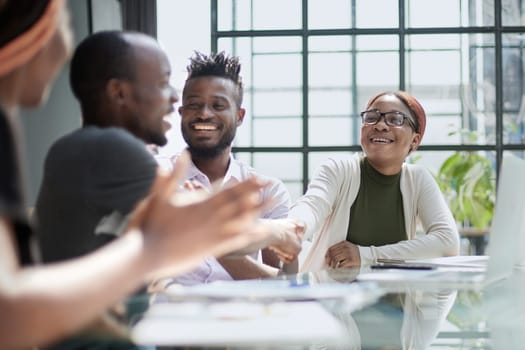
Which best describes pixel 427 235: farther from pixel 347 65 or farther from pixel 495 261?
pixel 347 65

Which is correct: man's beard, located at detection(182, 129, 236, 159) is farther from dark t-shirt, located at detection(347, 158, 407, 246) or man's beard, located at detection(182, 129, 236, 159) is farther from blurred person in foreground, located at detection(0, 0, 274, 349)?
blurred person in foreground, located at detection(0, 0, 274, 349)

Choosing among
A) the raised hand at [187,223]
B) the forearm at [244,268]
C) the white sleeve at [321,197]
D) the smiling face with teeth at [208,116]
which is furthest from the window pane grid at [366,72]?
the raised hand at [187,223]

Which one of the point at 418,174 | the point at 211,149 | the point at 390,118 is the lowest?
the point at 418,174

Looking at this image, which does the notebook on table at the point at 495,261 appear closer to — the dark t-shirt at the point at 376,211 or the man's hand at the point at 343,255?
the man's hand at the point at 343,255

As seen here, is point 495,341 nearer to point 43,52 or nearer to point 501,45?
point 43,52

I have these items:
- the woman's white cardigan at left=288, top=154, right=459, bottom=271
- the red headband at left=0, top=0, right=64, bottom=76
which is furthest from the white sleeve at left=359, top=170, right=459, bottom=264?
the red headband at left=0, top=0, right=64, bottom=76

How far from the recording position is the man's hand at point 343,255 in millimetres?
2586

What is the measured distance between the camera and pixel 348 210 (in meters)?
2.95

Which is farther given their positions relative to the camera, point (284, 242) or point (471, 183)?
point (471, 183)

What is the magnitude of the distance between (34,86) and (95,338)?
→ 0.29m

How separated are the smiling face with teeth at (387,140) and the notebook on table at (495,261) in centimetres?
80

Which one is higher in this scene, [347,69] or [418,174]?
[347,69]

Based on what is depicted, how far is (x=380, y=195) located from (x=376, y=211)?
2.5 inches

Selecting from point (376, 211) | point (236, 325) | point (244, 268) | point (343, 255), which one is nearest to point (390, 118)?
point (376, 211)
